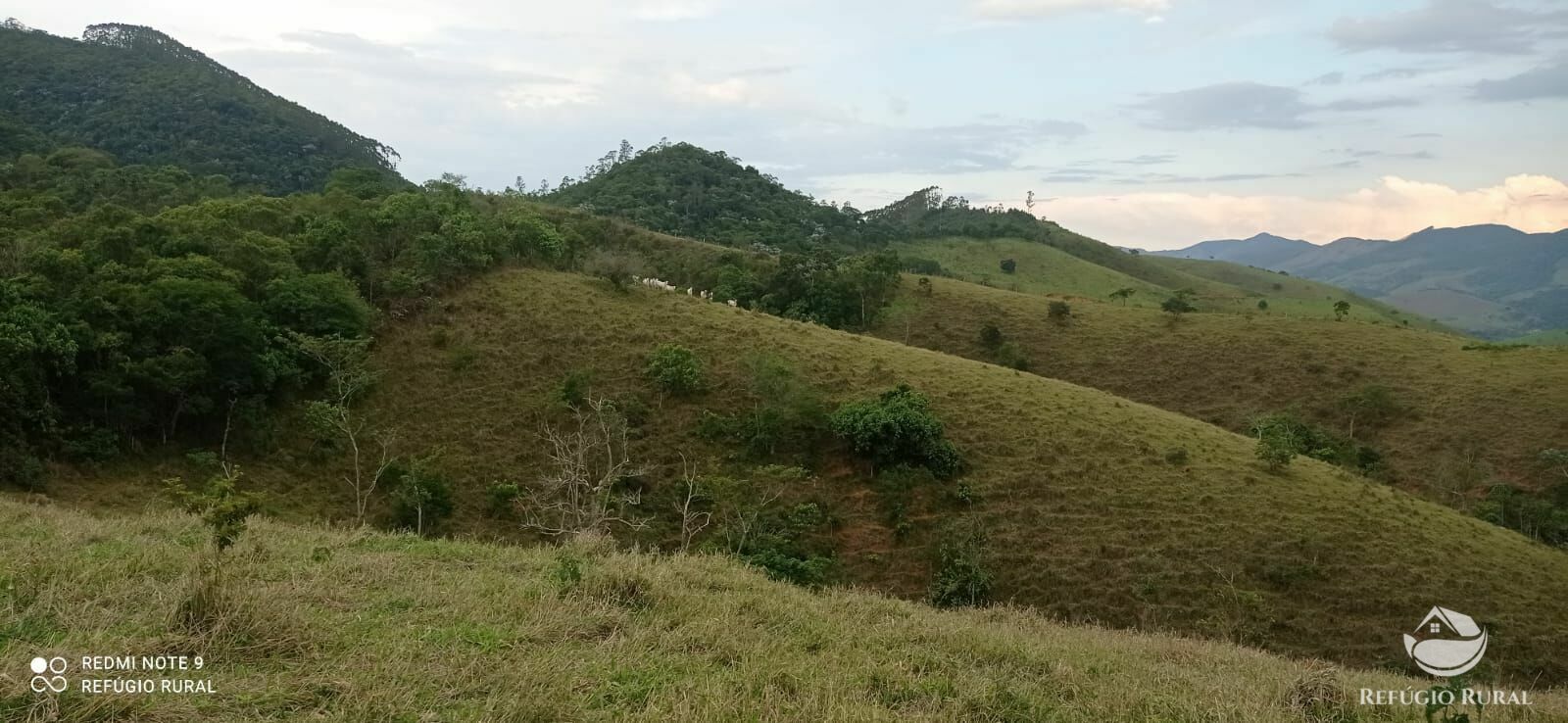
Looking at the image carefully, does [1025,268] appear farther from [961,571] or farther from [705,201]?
[961,571]

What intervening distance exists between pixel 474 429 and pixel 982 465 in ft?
64.8

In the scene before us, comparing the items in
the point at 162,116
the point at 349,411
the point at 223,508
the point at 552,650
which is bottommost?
the point at 349,411

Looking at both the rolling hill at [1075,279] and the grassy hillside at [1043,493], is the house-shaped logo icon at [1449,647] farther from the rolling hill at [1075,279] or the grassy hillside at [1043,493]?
the rolling hill at [1075,279]

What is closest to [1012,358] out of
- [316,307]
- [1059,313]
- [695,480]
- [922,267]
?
[1059,313]

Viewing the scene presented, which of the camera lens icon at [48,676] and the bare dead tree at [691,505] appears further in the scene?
the bare dead tree at [691,505]

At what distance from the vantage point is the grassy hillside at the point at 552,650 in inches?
208

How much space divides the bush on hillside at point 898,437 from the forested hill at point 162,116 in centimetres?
6591

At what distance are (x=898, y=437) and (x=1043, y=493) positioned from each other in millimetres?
5432

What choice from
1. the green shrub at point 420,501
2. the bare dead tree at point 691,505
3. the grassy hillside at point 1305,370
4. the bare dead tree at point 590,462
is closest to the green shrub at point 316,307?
the green shrub at point 420,501

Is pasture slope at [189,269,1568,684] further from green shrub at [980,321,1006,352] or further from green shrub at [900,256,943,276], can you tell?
green shrub at [900,256,943,276]

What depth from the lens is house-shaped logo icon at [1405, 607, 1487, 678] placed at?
6.84 m

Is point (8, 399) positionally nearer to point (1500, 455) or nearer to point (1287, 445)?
point (1287, 445)

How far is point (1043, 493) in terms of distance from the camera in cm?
2772

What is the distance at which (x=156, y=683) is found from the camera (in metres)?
5.03
